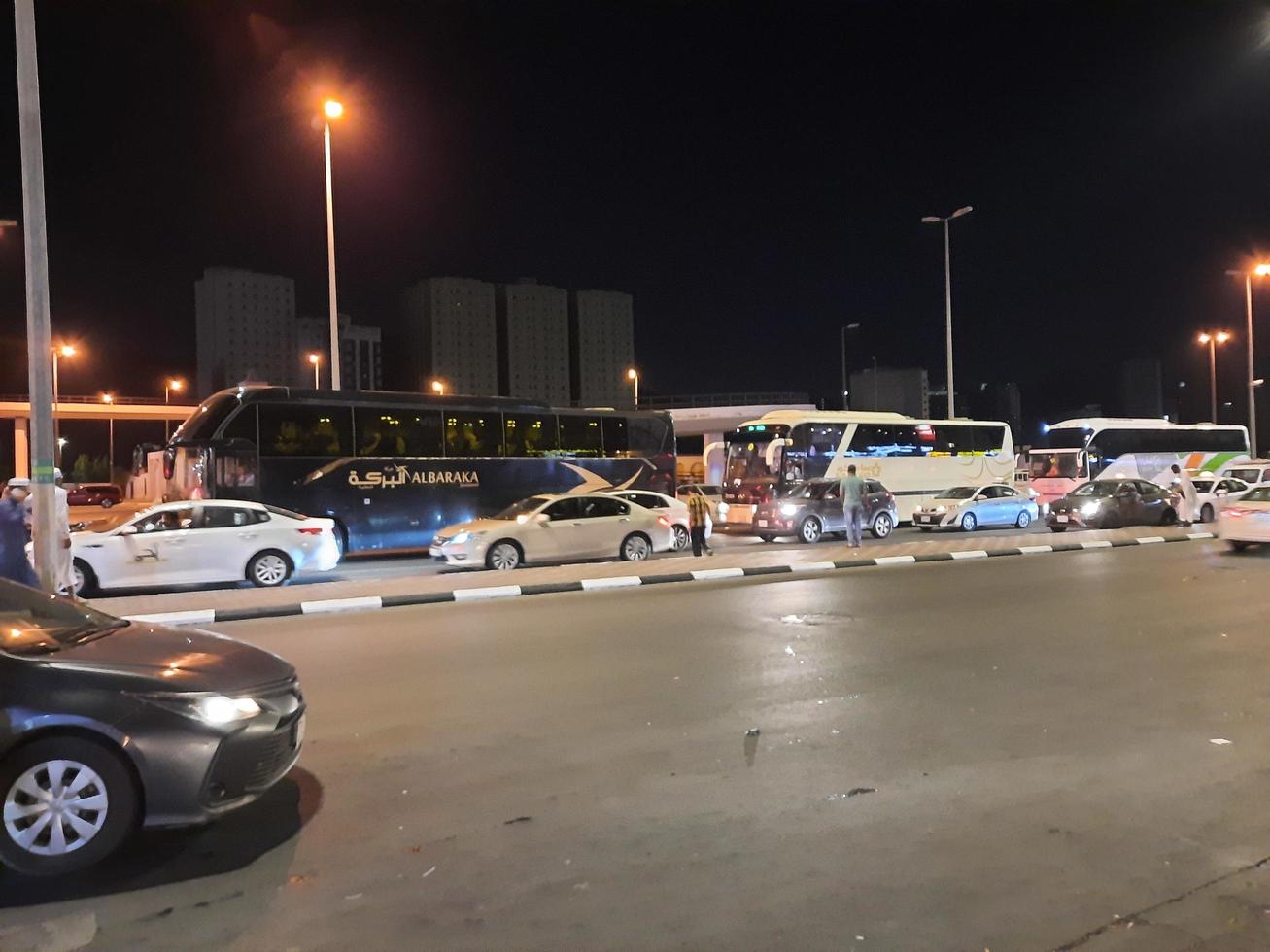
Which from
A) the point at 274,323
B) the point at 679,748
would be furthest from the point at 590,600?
the point at 274,323

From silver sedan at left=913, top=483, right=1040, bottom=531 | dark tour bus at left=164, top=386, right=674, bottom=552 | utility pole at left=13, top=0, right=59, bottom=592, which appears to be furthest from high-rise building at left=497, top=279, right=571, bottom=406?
utility pole at left=13, top=0, right=59, bottom=592

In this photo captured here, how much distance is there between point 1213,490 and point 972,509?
8.29 meters

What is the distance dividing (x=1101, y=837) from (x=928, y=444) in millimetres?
26080

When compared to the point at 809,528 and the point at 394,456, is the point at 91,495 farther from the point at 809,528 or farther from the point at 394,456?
the point at 809,528

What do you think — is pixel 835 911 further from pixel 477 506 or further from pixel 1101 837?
pixel 477 506

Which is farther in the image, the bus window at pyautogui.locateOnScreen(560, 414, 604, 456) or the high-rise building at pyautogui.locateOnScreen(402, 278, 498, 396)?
the high-rise building at pyautogui.locateOnScreen(402, 278, 498, 396)

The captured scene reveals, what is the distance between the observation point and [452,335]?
3297 inches

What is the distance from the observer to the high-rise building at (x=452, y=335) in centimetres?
8256

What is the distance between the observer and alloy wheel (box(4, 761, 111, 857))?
4180mm

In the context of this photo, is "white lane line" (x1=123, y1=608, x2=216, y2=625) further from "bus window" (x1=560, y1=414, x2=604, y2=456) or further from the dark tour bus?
"bus window" (x1=560, y1=414, x2=604, y2=456)

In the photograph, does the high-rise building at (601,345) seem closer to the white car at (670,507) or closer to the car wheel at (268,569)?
the white car at (670,507)

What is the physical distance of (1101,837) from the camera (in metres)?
4.65

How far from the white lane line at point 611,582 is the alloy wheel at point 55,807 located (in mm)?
10329

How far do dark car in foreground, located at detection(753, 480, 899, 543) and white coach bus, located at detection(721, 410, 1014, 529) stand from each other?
6.51ft
